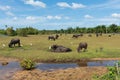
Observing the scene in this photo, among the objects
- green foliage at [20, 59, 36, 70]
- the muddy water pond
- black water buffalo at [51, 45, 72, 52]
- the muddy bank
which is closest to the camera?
the muddy bank

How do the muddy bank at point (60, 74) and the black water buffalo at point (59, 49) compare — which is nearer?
the muddy bank at point (60, 74)

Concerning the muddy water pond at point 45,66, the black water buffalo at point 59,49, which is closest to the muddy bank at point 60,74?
the muddy water pond at point 45,66

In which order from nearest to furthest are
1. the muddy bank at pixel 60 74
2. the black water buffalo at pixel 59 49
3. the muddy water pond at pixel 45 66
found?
the muddy bank at pixel 60 74, the muddy water pond at pixel 45 66, the black water buffalo at pixel 59 49

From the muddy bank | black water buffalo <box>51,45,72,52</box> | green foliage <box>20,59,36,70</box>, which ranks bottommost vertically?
the muddy bank

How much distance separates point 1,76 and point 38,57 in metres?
9.45

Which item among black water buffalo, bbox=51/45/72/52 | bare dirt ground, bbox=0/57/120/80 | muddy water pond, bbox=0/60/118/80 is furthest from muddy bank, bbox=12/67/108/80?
black water buffalo, bbox=51/45/72/52

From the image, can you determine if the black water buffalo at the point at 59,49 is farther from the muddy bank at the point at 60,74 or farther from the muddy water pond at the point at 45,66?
the muddy bank at the point at 60,74

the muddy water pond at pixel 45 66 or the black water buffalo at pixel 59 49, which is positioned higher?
the black water buffalo at pixel 59 49

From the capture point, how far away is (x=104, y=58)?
31.3m

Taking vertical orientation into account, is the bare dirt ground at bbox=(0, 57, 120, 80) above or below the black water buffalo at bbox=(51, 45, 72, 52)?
below

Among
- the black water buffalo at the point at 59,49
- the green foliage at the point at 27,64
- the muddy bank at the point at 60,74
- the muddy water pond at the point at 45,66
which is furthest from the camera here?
the black water buffalo at the point at 59,49

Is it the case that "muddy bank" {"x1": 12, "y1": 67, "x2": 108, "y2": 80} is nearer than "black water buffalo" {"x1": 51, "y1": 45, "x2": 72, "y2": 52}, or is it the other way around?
"muddy bank" {"x1": 12, "y1": 67, "x2": 108, "y2": 80}

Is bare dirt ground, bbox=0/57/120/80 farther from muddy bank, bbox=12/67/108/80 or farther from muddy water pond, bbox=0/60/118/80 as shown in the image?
muddy water pond, bbox=0/60/118/80

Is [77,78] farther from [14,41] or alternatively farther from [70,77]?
[14,41]
